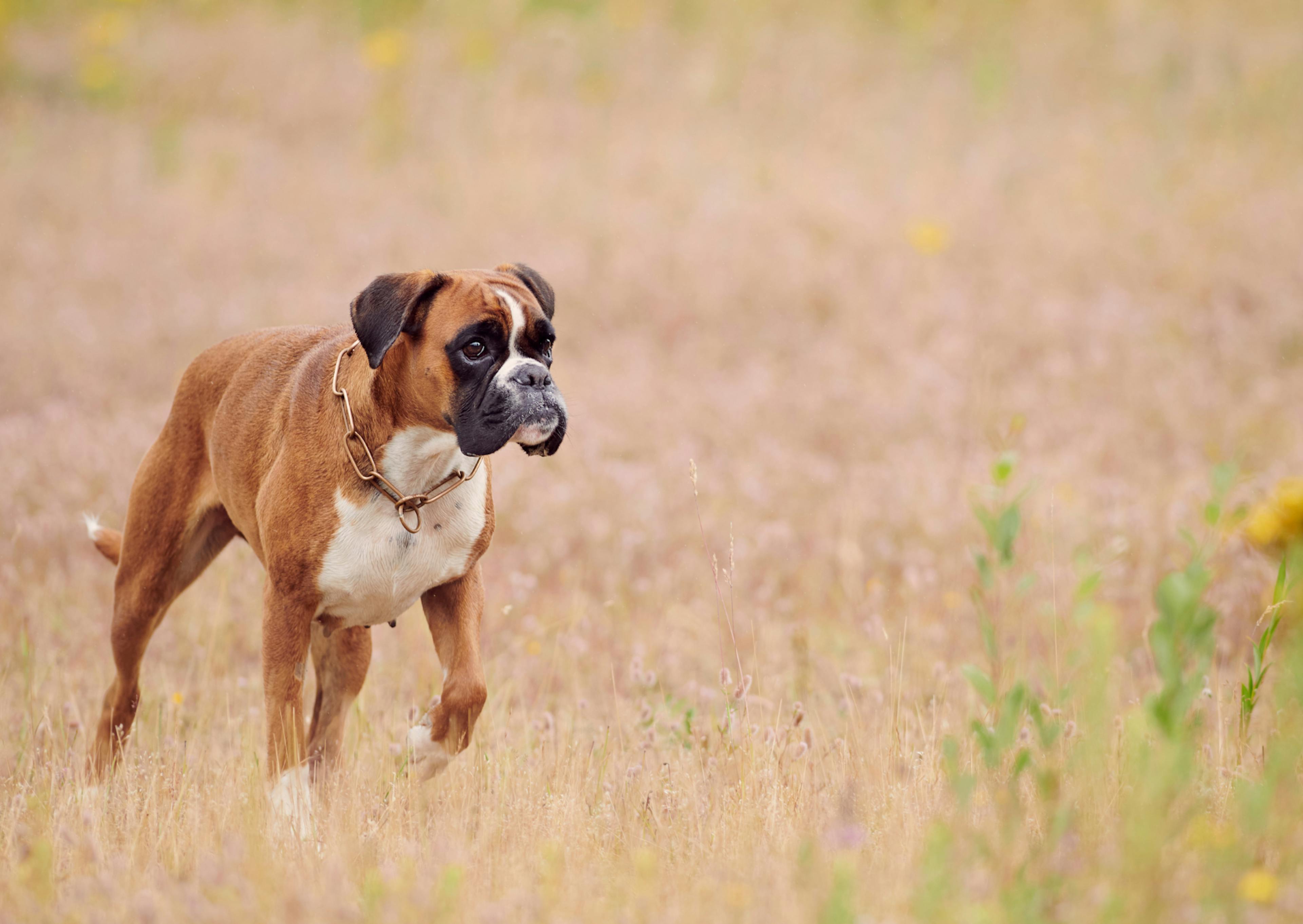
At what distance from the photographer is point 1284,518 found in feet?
8.34

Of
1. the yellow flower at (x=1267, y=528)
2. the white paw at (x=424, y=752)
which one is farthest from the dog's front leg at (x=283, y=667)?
the yellow flower at (x=1267, y=528)

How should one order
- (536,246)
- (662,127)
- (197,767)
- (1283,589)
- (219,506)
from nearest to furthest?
(1283,589) < (197,767) < (219,506) < (536,246) < (662,127)

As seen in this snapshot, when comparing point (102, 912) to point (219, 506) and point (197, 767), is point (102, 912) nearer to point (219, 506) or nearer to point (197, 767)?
point (197, 767)

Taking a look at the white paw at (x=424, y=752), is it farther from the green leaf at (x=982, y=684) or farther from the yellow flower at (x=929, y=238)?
the yellow flower at (x=929, y=238)

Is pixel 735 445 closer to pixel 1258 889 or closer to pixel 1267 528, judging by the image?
pixel 1267 528

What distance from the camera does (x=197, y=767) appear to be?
3.84 meters

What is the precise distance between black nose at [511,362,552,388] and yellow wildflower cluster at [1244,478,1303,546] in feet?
6.16

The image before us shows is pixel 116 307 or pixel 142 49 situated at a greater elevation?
pixel 142 49

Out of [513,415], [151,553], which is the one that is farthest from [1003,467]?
[151,553]

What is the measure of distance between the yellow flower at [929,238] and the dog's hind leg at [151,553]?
899cm

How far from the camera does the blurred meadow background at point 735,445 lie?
266cm

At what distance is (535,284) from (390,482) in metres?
0.87

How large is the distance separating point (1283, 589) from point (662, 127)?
13.1m

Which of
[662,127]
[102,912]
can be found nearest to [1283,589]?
[102,912]
